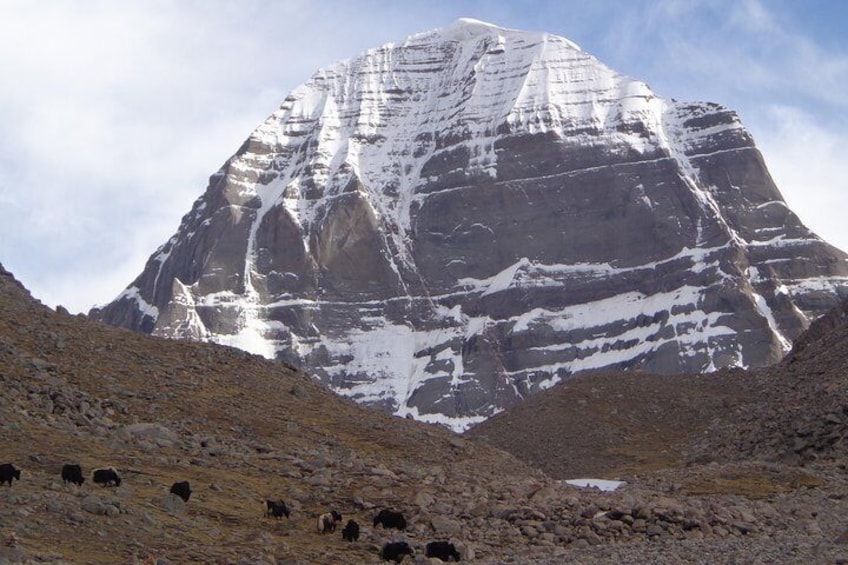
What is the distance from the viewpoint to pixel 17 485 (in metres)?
30.8

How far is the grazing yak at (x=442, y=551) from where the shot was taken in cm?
3088

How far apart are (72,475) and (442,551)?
7.62 m

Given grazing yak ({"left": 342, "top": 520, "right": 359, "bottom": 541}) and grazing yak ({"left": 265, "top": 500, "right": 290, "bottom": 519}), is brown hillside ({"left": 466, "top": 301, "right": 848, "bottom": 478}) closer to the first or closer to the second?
grazing yak ({"left": 265, "top": 500, "right": 290, "bottom": 519})

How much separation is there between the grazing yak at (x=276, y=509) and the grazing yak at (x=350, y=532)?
1.82 metres

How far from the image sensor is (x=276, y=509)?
33.8 m

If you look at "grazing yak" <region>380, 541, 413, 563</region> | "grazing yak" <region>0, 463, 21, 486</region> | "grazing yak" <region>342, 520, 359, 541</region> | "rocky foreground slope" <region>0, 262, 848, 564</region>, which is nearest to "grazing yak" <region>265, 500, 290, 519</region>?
"rocky foreground slope" <region>0, 262, 848, 564</region>

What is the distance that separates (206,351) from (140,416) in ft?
32.6

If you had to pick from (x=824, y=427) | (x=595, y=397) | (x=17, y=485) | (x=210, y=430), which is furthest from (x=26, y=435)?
(x=595, y=397)

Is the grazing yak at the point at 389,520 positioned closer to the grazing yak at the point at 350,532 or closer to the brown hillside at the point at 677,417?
the grazing yak at the point at 350,532

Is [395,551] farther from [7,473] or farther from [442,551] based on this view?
[7,473]

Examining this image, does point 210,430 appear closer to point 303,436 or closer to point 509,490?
point 303,436

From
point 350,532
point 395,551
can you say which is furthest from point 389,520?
point 395,551

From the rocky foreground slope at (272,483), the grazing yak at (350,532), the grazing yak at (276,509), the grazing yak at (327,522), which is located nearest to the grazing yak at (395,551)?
the rocky foreground slope at (272,483)

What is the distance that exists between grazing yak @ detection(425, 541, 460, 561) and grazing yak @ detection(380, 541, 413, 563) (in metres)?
0.43
